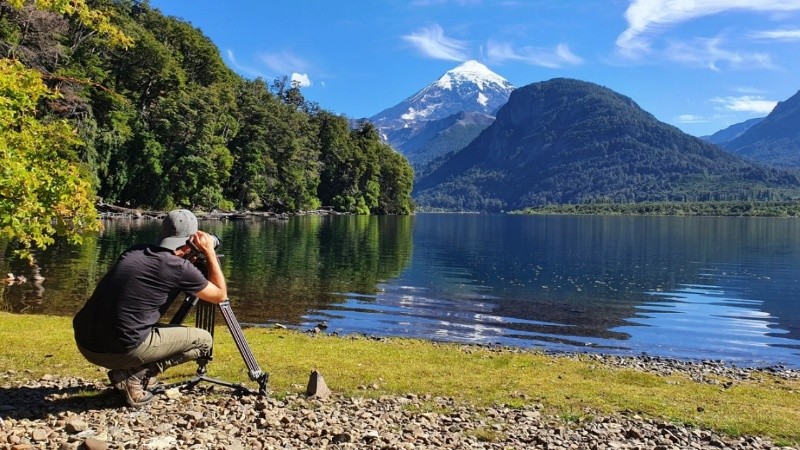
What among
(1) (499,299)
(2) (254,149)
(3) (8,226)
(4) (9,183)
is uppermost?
(2) (254,149)

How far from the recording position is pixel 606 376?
47.2 feet

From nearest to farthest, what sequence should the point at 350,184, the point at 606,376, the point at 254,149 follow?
1. the point at 606,376
2. the point at 254,149
3. the point at 350,184

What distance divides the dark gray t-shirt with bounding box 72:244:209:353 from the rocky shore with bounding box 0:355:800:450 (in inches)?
41.9

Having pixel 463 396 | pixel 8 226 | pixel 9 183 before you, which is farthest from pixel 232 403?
pixel 8 226

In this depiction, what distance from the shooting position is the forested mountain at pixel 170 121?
246ft

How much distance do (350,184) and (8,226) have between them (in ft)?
497

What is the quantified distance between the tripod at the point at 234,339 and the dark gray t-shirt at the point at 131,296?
37.0 inches

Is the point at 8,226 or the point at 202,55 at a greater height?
the point at 202,55

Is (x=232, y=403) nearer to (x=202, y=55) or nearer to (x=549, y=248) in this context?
(x=549, y=248)

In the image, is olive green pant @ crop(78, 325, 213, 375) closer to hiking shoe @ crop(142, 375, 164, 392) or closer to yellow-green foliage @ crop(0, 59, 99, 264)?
hiking shoe @ crop(142, 375, 164, 392)

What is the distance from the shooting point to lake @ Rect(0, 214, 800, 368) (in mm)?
23375

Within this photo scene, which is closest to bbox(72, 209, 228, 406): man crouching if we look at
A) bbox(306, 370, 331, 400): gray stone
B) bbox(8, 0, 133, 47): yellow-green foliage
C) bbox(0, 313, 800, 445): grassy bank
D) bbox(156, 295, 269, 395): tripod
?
bbox(156, 295, 269, 395): tripod

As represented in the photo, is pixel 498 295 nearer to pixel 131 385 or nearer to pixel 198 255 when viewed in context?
pixel 198 255

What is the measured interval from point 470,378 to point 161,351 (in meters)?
6.49
